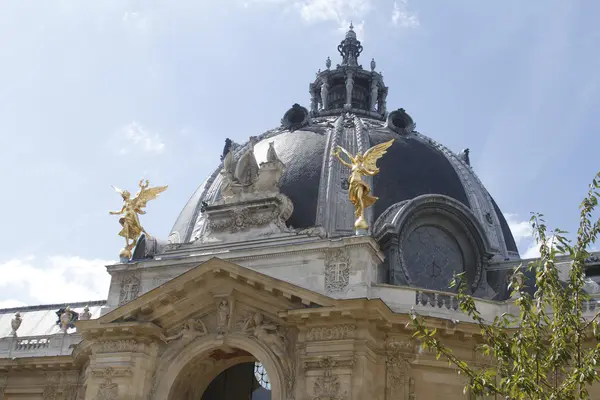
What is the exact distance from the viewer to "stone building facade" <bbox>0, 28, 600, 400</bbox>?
→ 2411cm

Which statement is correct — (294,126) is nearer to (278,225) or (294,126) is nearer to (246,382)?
(278,225)

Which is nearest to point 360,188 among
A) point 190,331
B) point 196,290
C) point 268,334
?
point 268,334

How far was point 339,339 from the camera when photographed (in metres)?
23.6

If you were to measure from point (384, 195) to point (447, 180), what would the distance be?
11.3 ft

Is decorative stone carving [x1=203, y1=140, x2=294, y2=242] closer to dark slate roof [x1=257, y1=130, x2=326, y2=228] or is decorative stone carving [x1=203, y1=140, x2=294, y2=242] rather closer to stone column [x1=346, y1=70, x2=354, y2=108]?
dark slate roof [x1=257, y1=130, x2=326, y2=228]

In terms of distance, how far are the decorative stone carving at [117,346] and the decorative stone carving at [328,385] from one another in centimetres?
654

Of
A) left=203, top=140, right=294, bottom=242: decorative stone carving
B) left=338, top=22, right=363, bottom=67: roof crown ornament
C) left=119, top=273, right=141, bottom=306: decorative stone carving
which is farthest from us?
left=338, top=22, right=363, bottom=67: roof crown ornament

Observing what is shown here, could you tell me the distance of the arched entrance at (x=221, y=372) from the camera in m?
24.9

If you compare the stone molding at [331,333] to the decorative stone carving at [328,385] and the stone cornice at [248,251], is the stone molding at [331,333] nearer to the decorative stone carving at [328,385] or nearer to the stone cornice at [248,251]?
the decorative stone carving at [328,385]

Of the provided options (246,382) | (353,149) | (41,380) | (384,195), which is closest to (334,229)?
(384,195)

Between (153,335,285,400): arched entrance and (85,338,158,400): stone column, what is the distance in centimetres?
51

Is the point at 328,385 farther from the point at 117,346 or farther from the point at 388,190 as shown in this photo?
the point at 388,190

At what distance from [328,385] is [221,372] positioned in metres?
6.48

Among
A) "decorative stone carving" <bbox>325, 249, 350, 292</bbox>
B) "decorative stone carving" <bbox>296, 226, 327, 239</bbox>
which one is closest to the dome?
"decorative stone carving" <bbox>296, 226, 327, 239</bbox>
